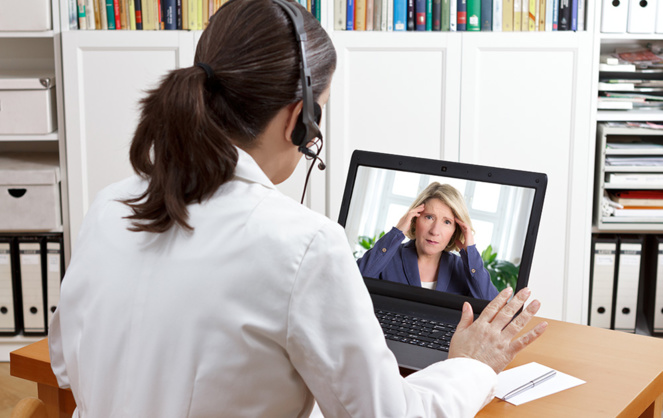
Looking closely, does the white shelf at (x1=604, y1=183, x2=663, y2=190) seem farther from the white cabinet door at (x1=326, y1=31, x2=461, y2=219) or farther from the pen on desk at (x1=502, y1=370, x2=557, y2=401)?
the pen on desk at (x1=502, y1=370, x2=557, y2=401)

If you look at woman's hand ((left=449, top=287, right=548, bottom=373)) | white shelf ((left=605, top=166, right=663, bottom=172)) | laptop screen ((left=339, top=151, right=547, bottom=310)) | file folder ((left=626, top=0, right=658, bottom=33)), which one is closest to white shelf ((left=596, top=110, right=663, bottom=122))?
white shelf ((left=605, top=166, right=663, bottom=172))

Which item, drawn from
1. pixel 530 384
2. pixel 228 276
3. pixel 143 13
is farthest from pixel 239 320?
pixel 143 13

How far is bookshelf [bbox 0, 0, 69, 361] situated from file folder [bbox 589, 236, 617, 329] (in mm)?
1967

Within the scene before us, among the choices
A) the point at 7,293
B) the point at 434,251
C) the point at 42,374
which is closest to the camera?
the point at 42,374

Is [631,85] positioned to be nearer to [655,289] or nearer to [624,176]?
[624,176]

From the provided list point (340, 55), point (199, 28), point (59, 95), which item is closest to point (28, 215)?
point (59, 95)

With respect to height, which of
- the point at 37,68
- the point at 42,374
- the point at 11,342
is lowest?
the point at 11,342

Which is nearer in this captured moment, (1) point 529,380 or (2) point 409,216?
(1) point 529,380

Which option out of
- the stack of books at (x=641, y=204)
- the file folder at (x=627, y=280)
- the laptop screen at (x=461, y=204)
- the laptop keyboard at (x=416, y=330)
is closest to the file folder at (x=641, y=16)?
the stack of books at (x=641, y=204)

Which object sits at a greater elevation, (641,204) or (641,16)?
(641,16)

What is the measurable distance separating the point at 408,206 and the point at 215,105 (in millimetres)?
678

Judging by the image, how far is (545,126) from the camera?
274cm

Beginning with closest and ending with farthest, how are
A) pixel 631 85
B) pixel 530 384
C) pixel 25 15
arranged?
1. pixel 530 384
2. pixel 25 15
3. pixel 631 85

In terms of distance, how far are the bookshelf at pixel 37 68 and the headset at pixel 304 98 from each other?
2009 millimetres
